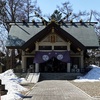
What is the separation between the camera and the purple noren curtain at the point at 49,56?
31.1 metres

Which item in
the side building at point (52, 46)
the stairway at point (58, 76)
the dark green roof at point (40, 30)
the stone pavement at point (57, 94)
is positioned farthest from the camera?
the dark green roof at point (40, 30)

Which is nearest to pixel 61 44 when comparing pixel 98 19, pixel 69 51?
pixel 69 51

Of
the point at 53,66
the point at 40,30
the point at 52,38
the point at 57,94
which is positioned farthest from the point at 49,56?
the point at 57,94

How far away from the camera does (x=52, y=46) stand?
32.1m

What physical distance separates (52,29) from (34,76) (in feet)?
20.8

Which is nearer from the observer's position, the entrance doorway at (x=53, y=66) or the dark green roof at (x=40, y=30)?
the dark green roof at (x=40, y=30)

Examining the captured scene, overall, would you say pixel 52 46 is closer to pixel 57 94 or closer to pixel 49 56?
pixel 49 56

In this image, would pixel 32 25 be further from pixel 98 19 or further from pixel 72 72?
pixel 98 19

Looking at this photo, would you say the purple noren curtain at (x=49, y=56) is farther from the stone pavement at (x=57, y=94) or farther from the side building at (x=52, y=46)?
the stone pavement at (x=57, y=94)

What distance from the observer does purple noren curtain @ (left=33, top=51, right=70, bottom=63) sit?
3111cm

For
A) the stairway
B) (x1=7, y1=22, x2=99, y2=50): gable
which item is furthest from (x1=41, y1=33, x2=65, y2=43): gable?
the stairway

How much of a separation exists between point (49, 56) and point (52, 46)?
1.42 metres

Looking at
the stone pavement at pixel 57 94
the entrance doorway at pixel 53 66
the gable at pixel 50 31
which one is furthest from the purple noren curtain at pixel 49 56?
the stone pavement at pixel 57 94

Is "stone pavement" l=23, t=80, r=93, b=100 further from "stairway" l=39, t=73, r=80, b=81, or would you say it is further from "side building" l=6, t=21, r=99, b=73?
"side building" l=6, t=21, r=99, b=73
